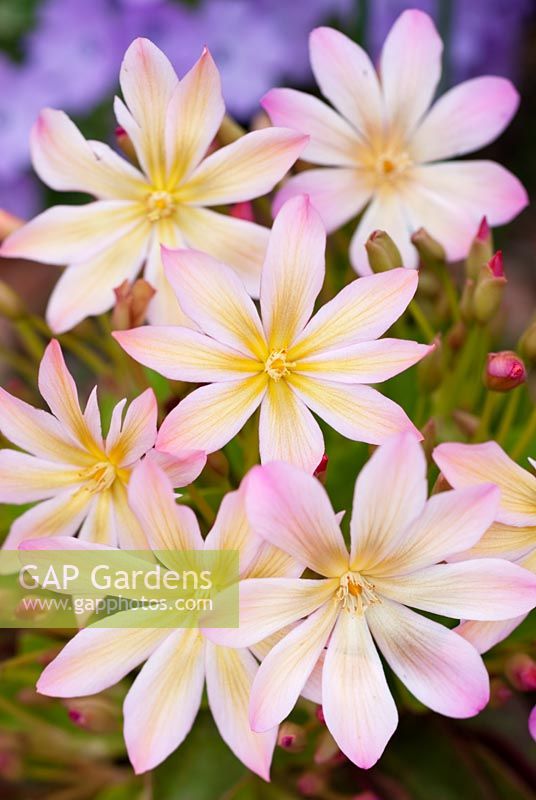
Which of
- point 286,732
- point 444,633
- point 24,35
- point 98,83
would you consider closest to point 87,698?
point 286,732

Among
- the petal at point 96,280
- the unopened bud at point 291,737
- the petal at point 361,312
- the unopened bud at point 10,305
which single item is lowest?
the unopened bud at point 291,737

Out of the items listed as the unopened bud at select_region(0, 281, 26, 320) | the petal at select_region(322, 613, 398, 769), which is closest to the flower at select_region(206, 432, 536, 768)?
the petal at select_region(322, 613, 398, 769)

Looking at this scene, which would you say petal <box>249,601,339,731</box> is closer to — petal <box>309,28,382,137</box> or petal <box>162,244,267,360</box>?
petal <box>162,244,267,360</box>

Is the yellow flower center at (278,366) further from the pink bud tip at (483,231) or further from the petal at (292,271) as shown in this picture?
the pink bud tip at (483,231)

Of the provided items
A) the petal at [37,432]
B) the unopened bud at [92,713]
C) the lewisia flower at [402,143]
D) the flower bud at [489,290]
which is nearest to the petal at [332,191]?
the lewisia flower at [402,143]

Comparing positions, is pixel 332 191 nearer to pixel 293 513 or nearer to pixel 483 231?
pixel 483 231

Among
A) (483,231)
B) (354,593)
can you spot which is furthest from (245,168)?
(354,593)
